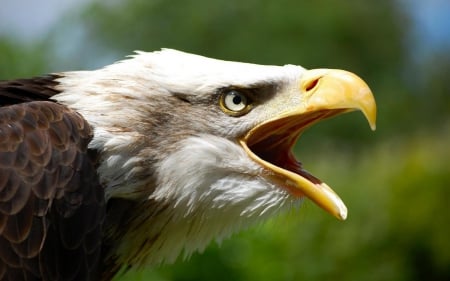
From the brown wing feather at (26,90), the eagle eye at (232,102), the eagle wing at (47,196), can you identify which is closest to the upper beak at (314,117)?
the eagle eye at (232,102)

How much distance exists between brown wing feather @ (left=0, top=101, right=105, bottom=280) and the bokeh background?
33.4 inches

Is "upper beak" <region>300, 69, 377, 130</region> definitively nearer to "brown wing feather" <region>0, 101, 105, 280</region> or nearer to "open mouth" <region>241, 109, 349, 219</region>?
"open mouth" <region>241, 109, 349, 219</region>

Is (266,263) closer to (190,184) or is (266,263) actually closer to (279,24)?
(190,184)

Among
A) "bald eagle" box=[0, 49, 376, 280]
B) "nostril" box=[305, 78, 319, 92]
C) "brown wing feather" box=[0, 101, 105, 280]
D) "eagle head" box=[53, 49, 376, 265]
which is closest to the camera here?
"brown wing feather" box=[0, 101, 105, 280]

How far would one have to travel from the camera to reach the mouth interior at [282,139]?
4.62 meters

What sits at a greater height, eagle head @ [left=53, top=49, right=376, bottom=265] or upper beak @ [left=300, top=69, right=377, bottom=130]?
upper beak @ [left=300, top=69, right=377, bottom=130]

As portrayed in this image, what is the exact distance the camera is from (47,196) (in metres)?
4.14

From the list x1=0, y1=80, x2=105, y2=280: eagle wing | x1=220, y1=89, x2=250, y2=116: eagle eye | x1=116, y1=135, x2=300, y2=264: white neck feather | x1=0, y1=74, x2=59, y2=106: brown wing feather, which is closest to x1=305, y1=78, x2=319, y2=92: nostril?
x1=220, y1=89, x2=250, y2=116: eagle eye

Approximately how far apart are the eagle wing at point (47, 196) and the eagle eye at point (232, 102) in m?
0.62

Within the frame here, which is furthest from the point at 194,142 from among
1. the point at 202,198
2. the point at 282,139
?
the point at 282,139

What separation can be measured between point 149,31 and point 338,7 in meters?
7.11

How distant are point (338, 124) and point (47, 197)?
89.8 feet

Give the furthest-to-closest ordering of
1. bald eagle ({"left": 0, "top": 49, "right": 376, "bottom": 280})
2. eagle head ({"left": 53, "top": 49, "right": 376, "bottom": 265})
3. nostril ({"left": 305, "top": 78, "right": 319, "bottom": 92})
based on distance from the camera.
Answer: nostril ({"left": 305, "top": 78, "right": 319, "bottom": 92})
eagle head ({"left": 53, "top": 49, "right": 376, "bottom": 265})
bald eagle ({"left": 0, "top": 49, "right": 376, "bottom": 280})

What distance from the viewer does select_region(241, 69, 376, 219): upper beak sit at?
14.8 ft
